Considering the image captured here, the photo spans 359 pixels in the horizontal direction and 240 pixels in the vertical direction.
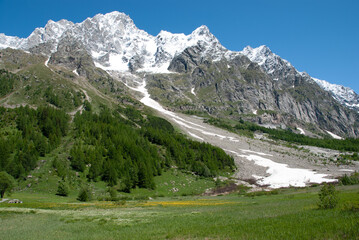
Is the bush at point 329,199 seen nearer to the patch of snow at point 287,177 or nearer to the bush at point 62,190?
the bush at point 62,190

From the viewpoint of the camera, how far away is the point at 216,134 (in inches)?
7648

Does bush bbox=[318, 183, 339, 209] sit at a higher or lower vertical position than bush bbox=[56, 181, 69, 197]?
higher

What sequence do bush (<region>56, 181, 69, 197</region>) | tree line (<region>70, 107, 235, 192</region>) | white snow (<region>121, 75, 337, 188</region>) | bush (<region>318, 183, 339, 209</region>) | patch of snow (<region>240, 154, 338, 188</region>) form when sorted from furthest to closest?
white snow (<region>121, 75, 337, 188</region>)
patch of snow (<region>240, 154, 338, 188</region>)
tree line (<region>70, 107, 235, 192</region>)
bush (<region>56, 181, 69, 197</region>)
bush (<region>318, 183, 339, 209</region>)

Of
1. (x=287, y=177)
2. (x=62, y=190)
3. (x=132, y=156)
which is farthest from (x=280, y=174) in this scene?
(x=62, y=190)

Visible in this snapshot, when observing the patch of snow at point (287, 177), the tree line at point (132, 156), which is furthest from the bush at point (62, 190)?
the patch of snow at point (287, 177)

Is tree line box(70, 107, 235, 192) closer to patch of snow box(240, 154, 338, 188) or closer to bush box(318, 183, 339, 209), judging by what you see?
patch of snow box(240, 154, 338, 188)

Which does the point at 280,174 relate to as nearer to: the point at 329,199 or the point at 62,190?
the point at 62,190

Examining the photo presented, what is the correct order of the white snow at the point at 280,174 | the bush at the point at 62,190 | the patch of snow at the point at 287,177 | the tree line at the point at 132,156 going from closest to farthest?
Result: the bush at the point at 62,190, the tree line at the point at 132,156, the patch of snow at the point at 287,177, the white snow at the point at 280,174

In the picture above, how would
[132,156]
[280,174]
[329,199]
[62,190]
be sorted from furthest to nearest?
[280,174] → [132,156] → [62,190] → [329,199]

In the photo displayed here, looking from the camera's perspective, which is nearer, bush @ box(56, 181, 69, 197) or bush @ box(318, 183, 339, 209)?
bush @ box(318, 183, 339, 209)

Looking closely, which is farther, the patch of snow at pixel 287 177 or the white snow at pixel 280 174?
the white snow at pixel 280 174

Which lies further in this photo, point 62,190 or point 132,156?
point 132,156

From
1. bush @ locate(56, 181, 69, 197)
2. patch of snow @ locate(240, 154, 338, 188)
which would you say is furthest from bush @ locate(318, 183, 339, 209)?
patch of snow @ locate(240, 154, 338, 188)

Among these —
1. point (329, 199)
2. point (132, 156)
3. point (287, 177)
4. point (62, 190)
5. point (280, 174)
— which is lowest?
point (287, 177)
